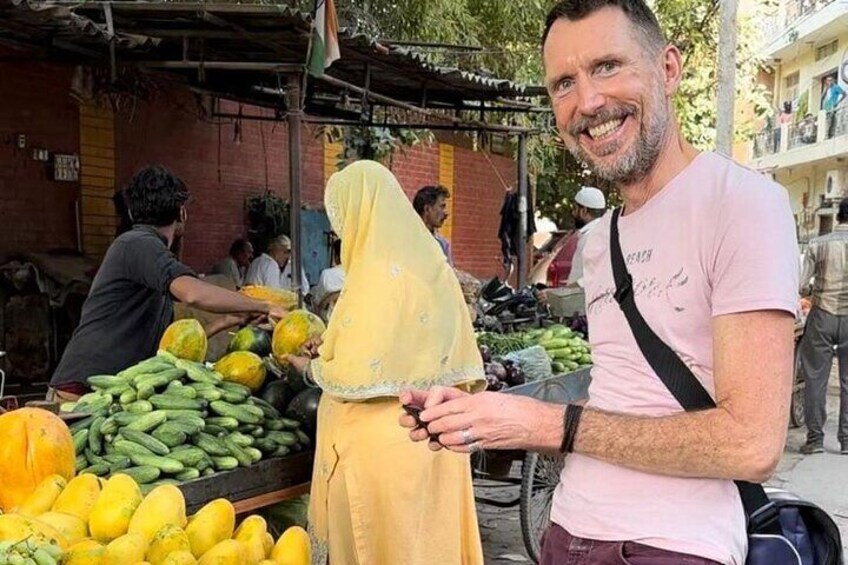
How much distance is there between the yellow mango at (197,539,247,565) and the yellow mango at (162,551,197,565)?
0.41ft

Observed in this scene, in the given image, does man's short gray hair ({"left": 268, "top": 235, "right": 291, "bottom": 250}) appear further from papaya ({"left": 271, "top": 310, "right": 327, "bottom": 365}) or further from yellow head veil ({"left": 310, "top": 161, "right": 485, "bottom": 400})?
yellow head veil ({"left": 310, "top": 161, "right": 485, "bottom": 400})

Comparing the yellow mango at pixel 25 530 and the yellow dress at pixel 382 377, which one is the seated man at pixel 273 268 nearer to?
the yellow dress at pixel 382 377

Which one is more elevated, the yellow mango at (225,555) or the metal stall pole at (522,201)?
the metal stall pole at (522,201)

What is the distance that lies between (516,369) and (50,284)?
4.10m

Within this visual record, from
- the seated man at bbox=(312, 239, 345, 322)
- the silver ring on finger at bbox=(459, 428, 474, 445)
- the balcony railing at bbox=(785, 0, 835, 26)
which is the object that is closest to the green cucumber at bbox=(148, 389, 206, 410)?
the silver ring on finger at bbox=(459, 428, 474, 445)

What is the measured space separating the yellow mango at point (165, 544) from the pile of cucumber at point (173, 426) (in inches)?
33.7

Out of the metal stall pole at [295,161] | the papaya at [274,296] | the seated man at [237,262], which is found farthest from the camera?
the seated man at [237,262]

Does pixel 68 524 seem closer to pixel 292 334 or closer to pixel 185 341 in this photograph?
pixel 185 341

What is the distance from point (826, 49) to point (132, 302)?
93.5 ft

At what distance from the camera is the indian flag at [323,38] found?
5.21 meters

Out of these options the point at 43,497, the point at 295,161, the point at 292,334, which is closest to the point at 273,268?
the point at 295,161

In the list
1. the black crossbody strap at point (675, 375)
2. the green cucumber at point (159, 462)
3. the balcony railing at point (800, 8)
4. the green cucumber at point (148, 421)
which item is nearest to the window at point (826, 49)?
the balcony railing at point (800, 8)

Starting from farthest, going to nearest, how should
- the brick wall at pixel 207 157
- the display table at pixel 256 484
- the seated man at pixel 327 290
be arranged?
the brick wall at pixel 207 157
the seated man at pixel 327 290
the display table at pixel 256 484

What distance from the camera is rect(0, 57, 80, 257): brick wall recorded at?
7094mm
